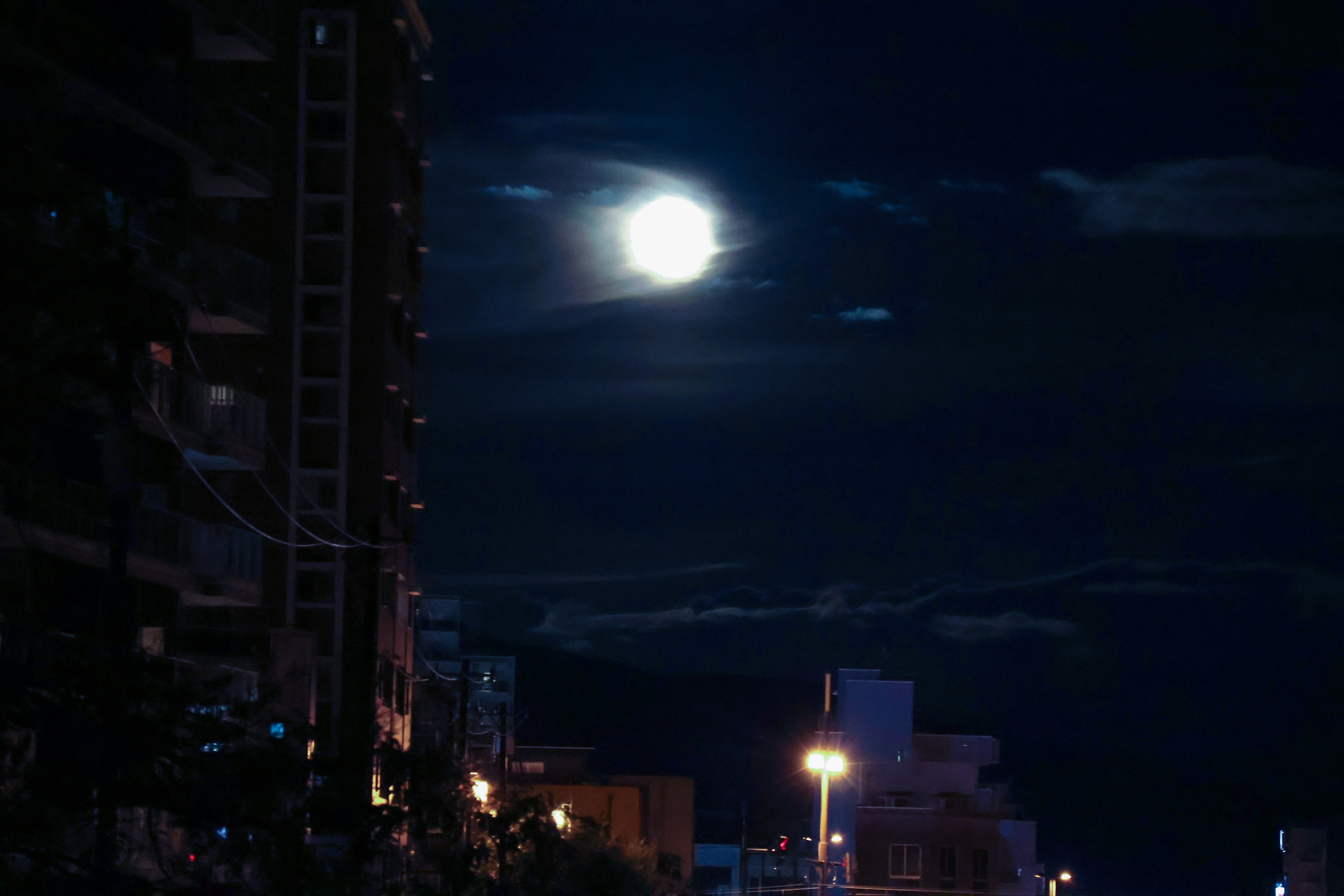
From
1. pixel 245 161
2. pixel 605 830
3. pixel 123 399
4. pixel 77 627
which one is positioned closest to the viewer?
pixel 123 399

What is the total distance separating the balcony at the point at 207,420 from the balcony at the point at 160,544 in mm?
1574

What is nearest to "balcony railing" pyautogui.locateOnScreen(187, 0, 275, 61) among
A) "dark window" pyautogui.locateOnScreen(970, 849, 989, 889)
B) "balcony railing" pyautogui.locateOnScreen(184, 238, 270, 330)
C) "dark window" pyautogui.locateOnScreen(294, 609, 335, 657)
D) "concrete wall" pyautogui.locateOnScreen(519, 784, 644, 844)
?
"balcony railing" pyautogui.locateOnScreen(184, 238, 270, 330)

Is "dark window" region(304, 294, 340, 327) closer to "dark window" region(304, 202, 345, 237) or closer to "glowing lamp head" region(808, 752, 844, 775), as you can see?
"dark window" region(304, 202, 345, 237)

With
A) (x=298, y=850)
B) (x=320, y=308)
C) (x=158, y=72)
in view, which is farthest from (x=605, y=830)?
(x=298, y=850)

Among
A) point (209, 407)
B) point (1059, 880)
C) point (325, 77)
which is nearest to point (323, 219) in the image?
point (325, 77)

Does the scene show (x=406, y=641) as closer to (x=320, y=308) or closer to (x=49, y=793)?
(x=320, y=308)

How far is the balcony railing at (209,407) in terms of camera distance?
35594 millimetres

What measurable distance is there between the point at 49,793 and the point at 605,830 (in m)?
48.3

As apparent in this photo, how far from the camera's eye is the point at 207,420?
38188 millimetres

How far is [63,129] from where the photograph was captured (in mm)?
12289

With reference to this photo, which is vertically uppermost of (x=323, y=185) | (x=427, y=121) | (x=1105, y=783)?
(x=427, y=121)

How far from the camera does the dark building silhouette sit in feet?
92.7

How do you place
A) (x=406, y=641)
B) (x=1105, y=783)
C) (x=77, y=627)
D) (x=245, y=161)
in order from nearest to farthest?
(x=77, y=627)
(x=245, y=161)
(x=406, y=641)
(x=1105, y=783)

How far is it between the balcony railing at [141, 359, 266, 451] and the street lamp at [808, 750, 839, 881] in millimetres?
25584
